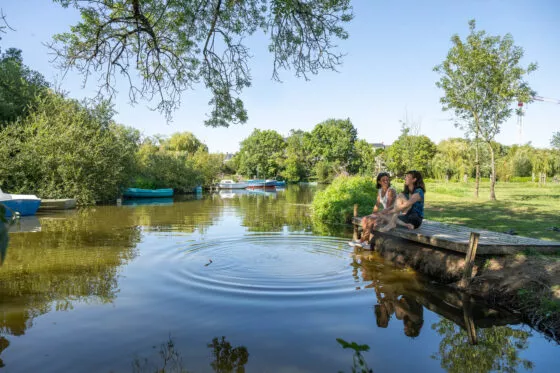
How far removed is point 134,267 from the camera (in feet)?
29.9

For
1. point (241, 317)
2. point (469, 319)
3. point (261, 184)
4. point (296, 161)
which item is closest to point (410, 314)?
point (469, 319)

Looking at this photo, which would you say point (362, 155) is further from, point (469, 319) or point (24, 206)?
point (469, 319)

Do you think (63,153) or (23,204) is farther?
(63,153)

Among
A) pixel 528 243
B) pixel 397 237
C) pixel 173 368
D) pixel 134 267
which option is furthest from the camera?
pixel 397 237

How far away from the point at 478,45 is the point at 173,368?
2545 cm

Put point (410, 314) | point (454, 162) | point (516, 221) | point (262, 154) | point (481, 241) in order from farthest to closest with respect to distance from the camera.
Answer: point (262, 154)
point (454, 162)
point (516, 221)
point (481, 241)
point (410, 314)

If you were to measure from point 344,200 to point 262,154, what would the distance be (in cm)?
6600

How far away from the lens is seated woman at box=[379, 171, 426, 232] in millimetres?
9281

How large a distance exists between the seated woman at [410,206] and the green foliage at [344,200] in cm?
732

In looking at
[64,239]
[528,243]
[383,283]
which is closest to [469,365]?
[383,283]

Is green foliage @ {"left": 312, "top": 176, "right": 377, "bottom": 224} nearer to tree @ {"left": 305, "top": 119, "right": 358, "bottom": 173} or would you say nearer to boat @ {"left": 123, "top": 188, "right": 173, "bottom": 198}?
boat @ {"left": 123, "top": 188, "right": 173, "bottom": 198}

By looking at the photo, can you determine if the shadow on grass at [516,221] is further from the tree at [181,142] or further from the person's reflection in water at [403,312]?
the tree at [181,142]

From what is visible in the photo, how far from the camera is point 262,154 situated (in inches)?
3295

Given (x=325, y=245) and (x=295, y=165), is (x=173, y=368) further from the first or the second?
(x=295, y=165)
